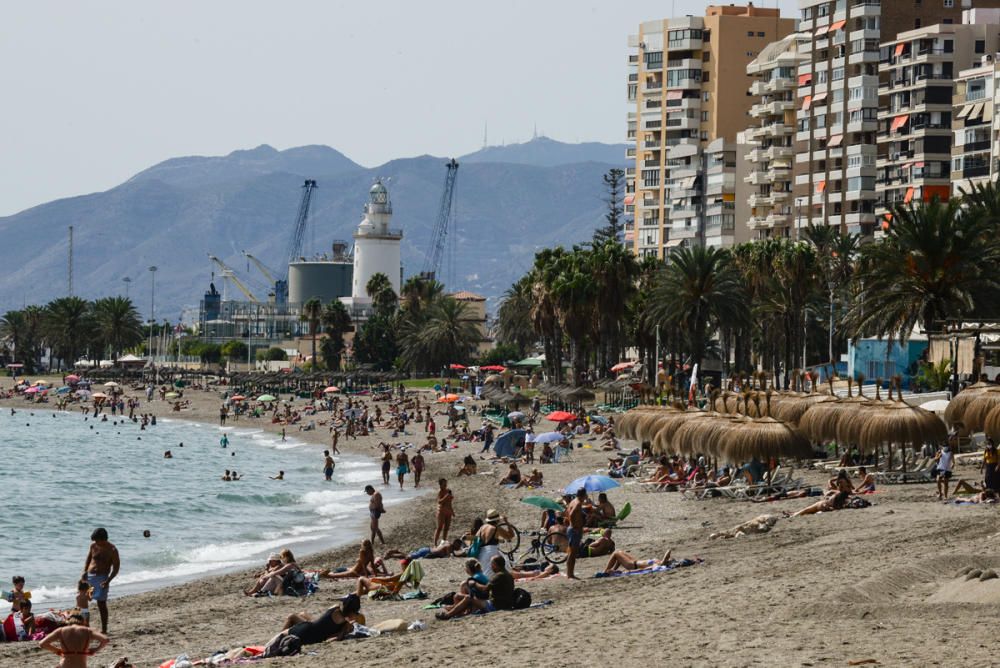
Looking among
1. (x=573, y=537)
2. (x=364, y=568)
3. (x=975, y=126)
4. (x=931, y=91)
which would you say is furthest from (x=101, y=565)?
(x=931, y=91)

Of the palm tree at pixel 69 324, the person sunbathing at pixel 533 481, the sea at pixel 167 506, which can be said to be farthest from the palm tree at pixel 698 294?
the palm tree at pixel 69 324

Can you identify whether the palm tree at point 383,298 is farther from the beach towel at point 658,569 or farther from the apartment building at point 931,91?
the beach towel at point 658,569

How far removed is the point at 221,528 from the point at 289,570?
14563 millimetres

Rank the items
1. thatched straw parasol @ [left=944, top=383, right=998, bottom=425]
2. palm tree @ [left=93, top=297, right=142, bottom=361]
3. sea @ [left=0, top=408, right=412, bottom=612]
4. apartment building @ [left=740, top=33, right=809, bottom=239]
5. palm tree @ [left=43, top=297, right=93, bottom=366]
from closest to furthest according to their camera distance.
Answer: thatched straw parasol @ [left=944, top=383, right=998, bottom=425], sea @ [left=0, top=408, right=412, bottom=612], apartment building @ [left=740, top=33, right=809, bottom=239], palm tree @ [left=43, top=297, right=93, bottom=366], palm tree @ [left=93, top=297, right=142, bottom=361]

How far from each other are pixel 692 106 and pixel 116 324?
209ft

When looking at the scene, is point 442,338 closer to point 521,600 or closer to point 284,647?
point 521,600

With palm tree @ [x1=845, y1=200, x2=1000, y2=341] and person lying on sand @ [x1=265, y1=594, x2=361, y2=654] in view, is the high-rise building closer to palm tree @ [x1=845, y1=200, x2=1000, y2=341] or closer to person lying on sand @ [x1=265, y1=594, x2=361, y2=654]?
palm tree @ [x1=845, y1=200, x2=1000, y2=341]

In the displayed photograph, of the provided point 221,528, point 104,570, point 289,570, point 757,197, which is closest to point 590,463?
point 221,528

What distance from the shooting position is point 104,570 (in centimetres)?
1767

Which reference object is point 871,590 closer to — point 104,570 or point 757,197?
point 104,570

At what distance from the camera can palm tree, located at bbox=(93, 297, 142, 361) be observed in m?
139

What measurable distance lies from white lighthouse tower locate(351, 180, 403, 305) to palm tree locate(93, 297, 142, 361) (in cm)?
2616

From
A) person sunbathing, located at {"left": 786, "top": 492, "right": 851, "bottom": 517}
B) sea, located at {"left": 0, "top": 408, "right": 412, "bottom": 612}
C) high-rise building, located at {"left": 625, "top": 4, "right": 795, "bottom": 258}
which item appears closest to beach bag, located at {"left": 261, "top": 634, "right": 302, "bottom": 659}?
sea, located at {"left": 0, "top": 408, "right": 412, "bottom": 612}

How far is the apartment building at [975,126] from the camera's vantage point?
68.5 meters
